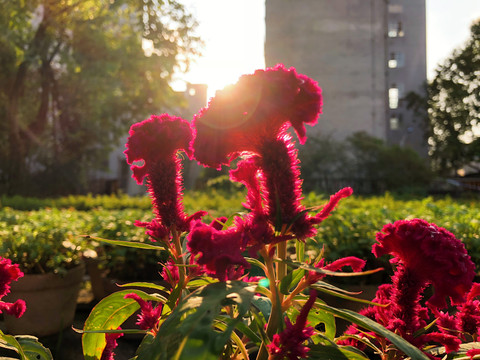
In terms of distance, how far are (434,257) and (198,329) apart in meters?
0.50

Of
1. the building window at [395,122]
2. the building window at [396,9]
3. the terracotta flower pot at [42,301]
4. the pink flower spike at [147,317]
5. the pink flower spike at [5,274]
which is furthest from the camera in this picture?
the building window at [395,122]

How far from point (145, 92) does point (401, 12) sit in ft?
79.1

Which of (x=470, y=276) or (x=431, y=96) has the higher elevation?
(x=431, y=96)

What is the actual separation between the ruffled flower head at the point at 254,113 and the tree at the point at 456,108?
29007 millimetres

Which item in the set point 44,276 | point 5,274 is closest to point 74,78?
point 44,276

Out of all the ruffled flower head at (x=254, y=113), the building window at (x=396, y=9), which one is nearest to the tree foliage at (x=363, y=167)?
the ruffled flower head at (x=254, y=113)

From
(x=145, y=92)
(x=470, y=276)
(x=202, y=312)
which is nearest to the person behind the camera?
(x=202, y=312)

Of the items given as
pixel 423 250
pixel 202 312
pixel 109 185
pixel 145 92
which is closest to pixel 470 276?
pixel 423 250

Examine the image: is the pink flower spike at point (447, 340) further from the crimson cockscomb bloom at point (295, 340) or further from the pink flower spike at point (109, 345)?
the pink flower spike at point (109, 345)

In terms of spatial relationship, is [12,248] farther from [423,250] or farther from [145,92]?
[145,92]

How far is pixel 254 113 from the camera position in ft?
2.89

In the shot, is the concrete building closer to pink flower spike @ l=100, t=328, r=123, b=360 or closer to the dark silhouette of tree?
the dark silhouette of tree

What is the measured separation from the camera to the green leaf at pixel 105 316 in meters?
1.19

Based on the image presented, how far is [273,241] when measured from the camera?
0.91 m
